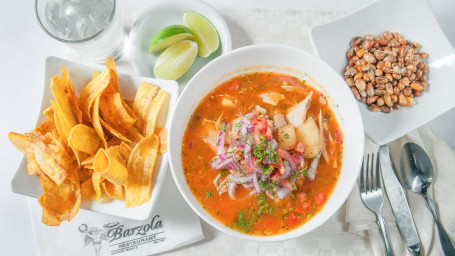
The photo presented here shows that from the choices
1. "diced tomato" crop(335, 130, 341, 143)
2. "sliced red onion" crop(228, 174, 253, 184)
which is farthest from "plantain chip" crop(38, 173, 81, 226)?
"diced tomato" crop(335, 130, 341, 143)

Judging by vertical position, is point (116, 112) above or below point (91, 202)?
above

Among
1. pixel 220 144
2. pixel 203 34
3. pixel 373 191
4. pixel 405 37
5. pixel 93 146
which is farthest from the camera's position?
pixel 405 37

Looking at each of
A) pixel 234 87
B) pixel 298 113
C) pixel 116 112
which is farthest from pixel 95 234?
pixel 298 113

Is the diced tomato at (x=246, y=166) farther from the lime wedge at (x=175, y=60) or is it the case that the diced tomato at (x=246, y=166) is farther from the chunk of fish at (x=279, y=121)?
the lime wedge at (x=175, y=60)

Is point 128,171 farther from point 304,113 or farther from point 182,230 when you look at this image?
point 304,113

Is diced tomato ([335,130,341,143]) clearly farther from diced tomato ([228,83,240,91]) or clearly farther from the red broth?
diced tomato ([228,83,240,91])

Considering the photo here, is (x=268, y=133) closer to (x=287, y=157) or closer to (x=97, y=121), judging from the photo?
(x=287, y=157)

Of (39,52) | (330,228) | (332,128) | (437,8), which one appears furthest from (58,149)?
(437,8)
